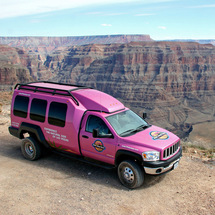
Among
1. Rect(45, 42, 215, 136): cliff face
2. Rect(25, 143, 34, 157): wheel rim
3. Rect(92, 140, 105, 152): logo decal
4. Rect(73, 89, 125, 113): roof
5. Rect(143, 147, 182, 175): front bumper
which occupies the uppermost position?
Rect(73, 89, 125, 113): roof

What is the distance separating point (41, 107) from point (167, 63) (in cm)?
11052

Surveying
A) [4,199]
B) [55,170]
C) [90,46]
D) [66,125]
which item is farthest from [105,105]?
[90,46]

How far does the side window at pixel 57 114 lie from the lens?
6.69 m

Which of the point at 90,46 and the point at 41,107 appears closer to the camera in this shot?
the point at 41,107

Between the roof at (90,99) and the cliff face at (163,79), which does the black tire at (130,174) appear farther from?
the cliff face at (163,79)

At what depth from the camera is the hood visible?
5.60 meters

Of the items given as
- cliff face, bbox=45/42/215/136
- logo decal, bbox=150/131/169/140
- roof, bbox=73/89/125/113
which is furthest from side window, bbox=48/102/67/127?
cliff face, bbox=45/42/215/136

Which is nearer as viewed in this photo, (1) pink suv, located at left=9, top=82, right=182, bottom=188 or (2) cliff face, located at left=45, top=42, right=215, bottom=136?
(1) pink suv, located at left=9, top=82, right=182, bottom=188

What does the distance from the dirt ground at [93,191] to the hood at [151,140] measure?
1051 millimetres

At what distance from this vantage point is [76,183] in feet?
19.9

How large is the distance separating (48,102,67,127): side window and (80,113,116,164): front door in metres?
0.67

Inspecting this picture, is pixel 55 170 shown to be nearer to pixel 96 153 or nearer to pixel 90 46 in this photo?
pixel 96 153

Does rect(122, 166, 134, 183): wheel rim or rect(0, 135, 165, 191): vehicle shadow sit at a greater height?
rect(122, 166, 134, 183): wheel rim

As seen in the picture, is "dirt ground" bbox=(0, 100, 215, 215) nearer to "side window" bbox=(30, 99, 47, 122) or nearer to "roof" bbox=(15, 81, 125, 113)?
"side window" bbox=(30, 99, 47, 122)
